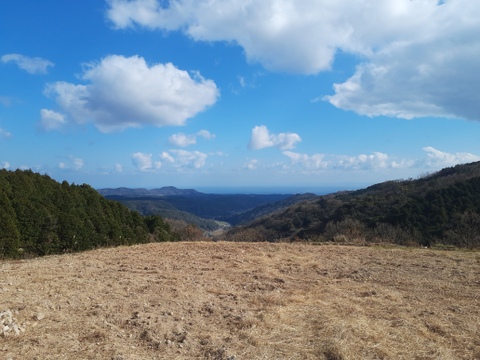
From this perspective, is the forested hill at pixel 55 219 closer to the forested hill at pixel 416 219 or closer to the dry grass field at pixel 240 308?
the dry grass field at pixel 240 308

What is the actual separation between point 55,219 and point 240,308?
12.3 meters

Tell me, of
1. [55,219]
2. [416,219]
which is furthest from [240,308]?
[416,219]

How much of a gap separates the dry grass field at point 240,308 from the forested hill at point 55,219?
15.2 feet

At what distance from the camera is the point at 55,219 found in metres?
15.7

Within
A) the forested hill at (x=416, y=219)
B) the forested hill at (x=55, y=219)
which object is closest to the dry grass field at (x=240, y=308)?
the forested hill at (x=55, y=219)

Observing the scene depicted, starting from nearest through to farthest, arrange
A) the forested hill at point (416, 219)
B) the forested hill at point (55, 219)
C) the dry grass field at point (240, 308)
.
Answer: the dry grass field at point (240, 308) < the forested hill at point (55, 219) < the forested hill at point (416, 219)

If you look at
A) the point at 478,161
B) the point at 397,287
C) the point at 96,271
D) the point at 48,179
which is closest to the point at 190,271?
the point at 96,271

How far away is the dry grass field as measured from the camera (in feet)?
16.5

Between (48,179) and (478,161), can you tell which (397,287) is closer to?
(48,179)

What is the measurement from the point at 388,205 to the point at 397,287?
46190mm

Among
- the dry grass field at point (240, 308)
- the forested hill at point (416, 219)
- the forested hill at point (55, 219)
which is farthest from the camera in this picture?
the forested hill at point (416, 219)

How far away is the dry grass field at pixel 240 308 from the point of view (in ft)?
16.5

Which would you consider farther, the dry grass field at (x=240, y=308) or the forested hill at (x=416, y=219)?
the forested hill at (x=416, y=219)

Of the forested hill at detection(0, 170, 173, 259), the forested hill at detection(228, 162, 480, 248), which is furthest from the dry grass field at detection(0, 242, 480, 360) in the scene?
the forested hill at detection(228, 162, 480, 248)
